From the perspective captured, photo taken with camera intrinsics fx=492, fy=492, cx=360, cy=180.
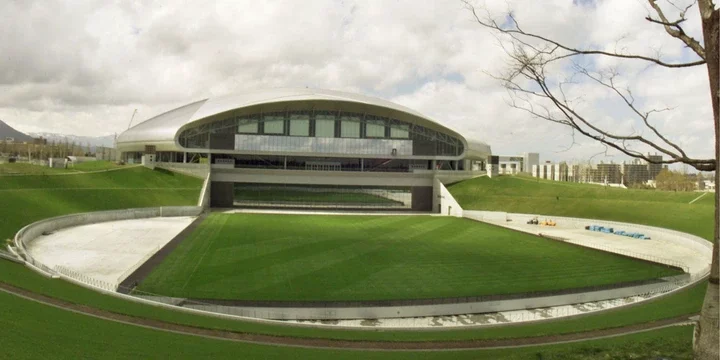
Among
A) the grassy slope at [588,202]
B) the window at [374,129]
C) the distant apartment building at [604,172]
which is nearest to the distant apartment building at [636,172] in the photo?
the distant apartment building at [604,172]

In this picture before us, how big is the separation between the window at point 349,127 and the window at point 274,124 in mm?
7513

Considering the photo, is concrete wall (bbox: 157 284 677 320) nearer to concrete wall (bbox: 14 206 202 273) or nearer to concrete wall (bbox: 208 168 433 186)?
concrete wall (bbox: 14 206 202 273)

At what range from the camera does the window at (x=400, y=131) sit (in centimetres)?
6438

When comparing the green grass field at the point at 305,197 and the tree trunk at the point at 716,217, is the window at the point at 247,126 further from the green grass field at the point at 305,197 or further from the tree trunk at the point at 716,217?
the tree trunk at the point at 716,217

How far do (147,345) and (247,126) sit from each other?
51.4 meters

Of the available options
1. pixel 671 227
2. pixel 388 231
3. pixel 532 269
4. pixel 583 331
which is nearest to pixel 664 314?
pixel 583 331

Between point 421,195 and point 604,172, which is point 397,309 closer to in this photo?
point 421,195

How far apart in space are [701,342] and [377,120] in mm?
58243

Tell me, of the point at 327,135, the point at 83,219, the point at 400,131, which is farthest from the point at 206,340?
the point at 400,131

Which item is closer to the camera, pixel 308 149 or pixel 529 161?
pixel 308 149

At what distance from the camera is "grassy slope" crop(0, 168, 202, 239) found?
35472 mm

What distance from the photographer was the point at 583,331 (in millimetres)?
15133

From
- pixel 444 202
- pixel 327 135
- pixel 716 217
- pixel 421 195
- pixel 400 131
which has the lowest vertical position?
pixel 444 202

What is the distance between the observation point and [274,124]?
6181 cm
